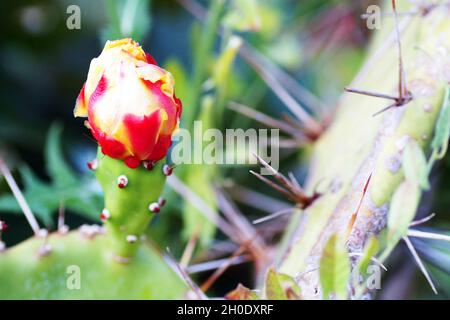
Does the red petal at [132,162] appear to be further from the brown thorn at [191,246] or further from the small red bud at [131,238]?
the brown thorn at [191,246]

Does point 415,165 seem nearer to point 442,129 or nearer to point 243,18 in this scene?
point 442,129

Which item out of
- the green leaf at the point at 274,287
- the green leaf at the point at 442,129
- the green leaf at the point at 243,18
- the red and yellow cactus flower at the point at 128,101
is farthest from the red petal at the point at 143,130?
the green leaf at the point at 243,18

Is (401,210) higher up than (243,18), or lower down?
lower down

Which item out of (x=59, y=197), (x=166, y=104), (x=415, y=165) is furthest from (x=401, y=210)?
(x=59, y=197)

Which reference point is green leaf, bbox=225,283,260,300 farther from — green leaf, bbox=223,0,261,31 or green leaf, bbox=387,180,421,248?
green leaf, bbox=223,0,261,31

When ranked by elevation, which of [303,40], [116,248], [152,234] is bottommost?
[152,234]

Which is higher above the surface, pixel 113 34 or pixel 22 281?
pixel 113 34
